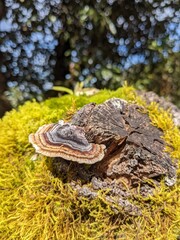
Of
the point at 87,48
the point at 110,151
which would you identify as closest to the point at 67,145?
the point at 110,151

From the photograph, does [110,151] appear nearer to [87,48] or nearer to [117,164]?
[117,164]

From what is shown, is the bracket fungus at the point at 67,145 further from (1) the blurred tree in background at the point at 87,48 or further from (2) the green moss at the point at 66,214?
(1) the blurred tree in background at the point at 87,48

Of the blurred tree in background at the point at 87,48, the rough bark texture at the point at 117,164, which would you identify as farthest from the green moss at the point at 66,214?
the blurred tree in background at the point at 87,48

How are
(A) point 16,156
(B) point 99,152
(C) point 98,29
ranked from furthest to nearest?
1. (C) point 98,29
2. (A) point 16,156
3. (B) point 99,152

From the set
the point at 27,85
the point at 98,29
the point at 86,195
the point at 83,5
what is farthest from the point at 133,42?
the point at 86,195

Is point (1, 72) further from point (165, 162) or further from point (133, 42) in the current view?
point (165, 162)

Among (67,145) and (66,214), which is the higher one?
(67,145)
